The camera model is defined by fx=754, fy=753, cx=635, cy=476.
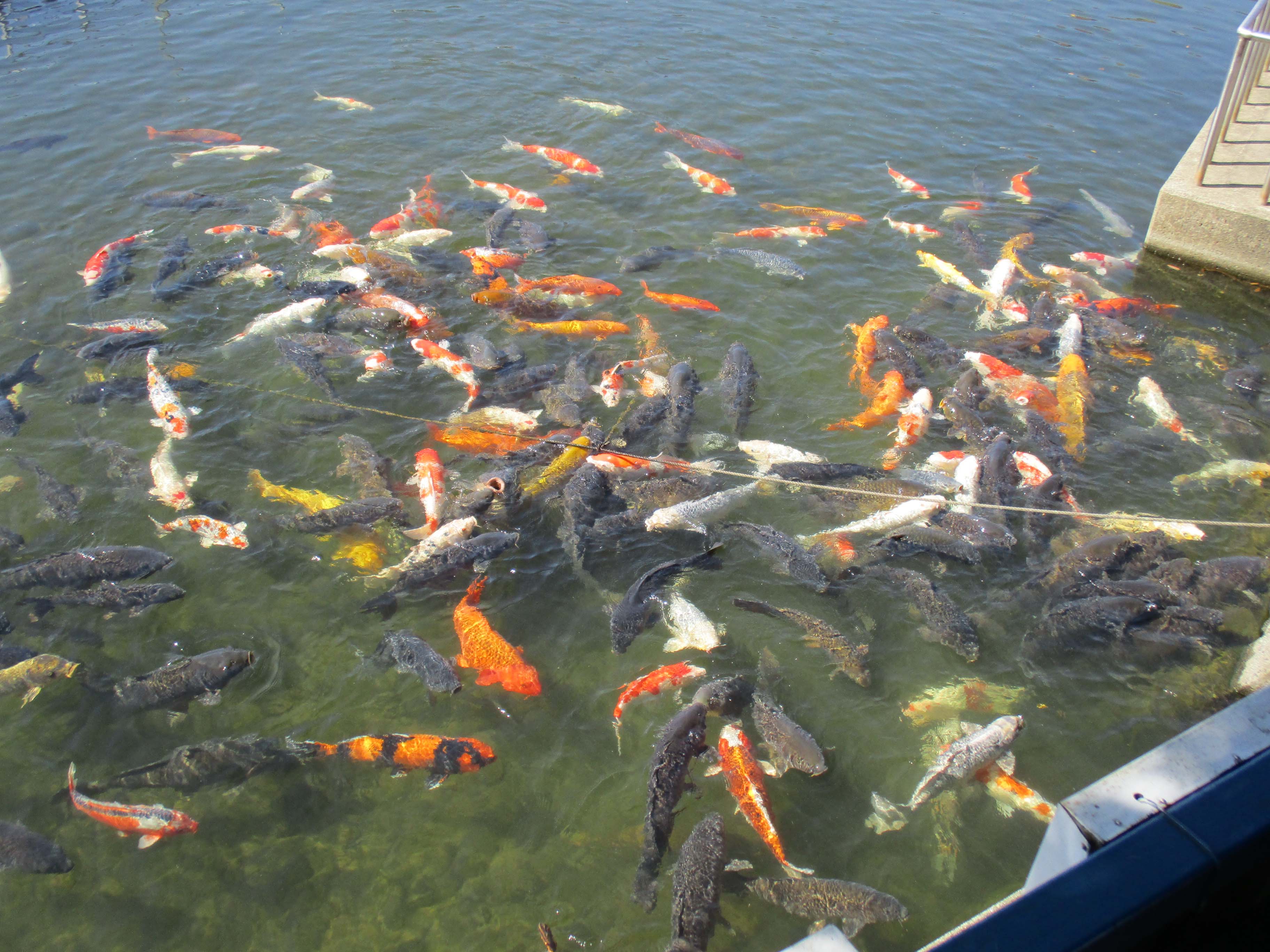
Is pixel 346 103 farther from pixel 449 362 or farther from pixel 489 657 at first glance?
pixel 489 657

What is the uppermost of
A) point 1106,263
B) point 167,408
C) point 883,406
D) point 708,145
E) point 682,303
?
point 708,145

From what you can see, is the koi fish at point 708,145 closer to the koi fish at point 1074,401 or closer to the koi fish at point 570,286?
the koi fish at point 570,286

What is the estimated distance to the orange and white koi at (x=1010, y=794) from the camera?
16.7 ft

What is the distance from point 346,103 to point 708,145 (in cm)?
718

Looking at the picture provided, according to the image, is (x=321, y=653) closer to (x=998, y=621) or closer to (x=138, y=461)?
(x=138, y=461)

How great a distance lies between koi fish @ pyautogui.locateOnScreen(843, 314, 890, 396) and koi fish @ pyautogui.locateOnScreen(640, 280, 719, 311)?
1935mm

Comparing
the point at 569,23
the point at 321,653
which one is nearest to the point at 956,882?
the point at 321,653

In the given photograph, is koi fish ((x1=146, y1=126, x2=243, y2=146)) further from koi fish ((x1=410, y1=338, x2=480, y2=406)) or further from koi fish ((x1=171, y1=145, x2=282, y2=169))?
koi fish ((x1=410, y1=338, x2=480, y2=406))

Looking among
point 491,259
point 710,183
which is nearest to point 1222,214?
point 710,183

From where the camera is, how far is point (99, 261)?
33.9 ft

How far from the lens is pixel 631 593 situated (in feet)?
20.8

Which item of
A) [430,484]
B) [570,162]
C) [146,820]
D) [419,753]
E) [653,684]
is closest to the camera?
[146,820]

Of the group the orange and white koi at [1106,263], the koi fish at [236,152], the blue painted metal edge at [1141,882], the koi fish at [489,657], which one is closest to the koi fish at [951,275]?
the orange and white koi at [1106,263]

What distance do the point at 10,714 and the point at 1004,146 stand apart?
15.9m
